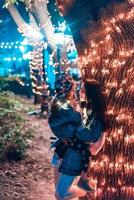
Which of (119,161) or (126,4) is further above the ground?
(126,4)

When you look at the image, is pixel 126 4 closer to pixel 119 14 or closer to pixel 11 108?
pixel 119 14

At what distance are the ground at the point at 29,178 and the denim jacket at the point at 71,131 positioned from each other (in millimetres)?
2419

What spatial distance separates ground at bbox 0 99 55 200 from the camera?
250 inches

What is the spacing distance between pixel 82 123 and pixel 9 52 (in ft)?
70.0

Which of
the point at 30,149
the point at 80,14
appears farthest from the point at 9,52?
the point at 80,14

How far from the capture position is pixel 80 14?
463 centimetres

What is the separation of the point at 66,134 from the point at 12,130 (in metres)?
3.77

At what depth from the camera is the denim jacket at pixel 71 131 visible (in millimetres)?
3889

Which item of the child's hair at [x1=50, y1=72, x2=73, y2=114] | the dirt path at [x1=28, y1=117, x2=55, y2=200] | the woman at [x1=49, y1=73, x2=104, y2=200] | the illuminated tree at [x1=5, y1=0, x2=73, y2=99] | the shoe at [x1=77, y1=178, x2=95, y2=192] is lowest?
the dirt path at [x1=28, y1=117, x2=55, y2=200]

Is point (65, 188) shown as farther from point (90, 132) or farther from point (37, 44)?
point (37, 44)

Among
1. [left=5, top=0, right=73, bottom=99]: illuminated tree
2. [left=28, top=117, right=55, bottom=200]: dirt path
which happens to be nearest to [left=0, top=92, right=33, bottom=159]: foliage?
[left=28, top=117, right=55, bottom=200]: dirt path

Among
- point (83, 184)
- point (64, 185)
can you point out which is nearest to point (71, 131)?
point (64, 185)

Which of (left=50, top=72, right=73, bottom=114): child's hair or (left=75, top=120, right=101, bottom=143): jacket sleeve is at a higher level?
(left=50, top=72, right=73, bottom=114): child's hair

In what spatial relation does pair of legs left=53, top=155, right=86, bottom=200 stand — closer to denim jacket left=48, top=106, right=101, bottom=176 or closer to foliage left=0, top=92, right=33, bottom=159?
denim jacket left=48, top=106, right=101, bottom=176
